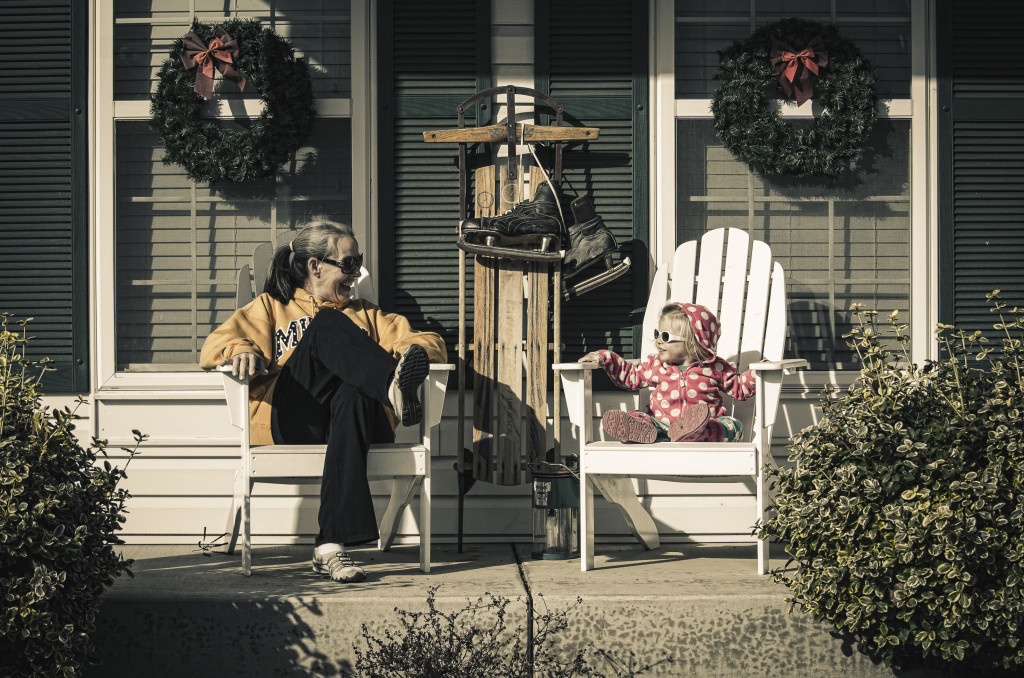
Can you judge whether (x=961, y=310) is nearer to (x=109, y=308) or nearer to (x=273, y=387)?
(x=273, y=387)

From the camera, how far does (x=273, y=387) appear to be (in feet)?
12.0

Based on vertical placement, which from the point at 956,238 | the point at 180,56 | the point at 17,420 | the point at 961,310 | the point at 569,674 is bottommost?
the point at 569,674

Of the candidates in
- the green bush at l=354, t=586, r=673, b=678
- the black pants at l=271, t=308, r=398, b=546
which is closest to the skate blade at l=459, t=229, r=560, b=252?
the black pants at l=271, t=308, r=398, b=546

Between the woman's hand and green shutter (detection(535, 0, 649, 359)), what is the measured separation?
129cm

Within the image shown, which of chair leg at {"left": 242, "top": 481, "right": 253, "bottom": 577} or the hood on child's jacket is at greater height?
the hood on child's jacket

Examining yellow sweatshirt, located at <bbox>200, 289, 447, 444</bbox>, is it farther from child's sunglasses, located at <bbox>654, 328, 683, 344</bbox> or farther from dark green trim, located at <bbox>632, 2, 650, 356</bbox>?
dark green trim, located at <bbox>632, 2, 650, 356</bbox>

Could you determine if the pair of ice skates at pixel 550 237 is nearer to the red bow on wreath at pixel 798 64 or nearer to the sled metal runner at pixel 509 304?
the sled metal runner at pixel 509 304

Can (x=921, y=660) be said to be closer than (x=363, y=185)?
Yes

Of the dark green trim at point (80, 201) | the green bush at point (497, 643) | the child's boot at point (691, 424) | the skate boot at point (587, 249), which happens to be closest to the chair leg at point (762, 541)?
the child's boot at point (691, 424)

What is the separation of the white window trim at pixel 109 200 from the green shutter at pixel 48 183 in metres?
0.04

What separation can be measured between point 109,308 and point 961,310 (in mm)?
3267

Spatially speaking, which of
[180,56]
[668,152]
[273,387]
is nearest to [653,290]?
[668,152]

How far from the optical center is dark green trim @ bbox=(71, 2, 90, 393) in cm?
418

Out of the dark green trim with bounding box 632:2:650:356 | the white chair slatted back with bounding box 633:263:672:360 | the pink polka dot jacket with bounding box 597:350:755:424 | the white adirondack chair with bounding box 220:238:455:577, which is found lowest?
the white adirondack chair with bounding box 220:238:455:577
